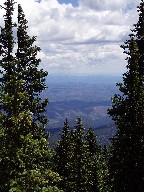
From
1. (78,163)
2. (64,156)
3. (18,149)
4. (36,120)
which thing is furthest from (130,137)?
(64,156)

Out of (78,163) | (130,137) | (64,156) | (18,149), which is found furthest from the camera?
(64,156)

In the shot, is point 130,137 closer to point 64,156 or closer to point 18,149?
point 18,149

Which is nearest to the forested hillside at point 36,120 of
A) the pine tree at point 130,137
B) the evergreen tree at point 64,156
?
the pine tree at point 130,137

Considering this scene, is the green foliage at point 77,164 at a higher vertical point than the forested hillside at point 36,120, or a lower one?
lower

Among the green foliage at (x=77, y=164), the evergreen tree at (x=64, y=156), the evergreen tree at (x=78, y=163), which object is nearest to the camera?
the evergreen tree at (x=78, y=163)

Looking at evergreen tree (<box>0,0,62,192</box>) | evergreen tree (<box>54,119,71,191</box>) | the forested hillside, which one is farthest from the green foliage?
evergreen tree (<box>0,0,62,192</box>)

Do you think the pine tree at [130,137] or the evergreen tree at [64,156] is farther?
the evergreen tree at [64,156]

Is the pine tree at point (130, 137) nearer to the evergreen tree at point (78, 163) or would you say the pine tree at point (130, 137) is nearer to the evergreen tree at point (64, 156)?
the evergreen tree at point (78, 163)

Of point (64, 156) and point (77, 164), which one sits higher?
point (64, 156)

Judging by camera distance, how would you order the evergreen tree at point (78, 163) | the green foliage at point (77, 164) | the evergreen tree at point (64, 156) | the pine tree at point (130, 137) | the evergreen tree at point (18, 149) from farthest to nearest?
the evergreen tree at point (64, 156) → the green foliage at point (77, 164) → the evergreen tree at point (78, 163) → the pine tree at point (130, 137) → the evergreen tree at point (18, 149)

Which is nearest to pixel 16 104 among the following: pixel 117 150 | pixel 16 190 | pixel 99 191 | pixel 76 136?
pixel 16 190

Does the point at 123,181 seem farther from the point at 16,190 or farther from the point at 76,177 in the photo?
the point at 76,177

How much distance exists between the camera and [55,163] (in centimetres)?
4819

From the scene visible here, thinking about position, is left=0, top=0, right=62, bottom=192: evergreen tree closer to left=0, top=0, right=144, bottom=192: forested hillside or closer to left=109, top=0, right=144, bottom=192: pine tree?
left=0, top=0, right=144, bottom=192: forested hillside
